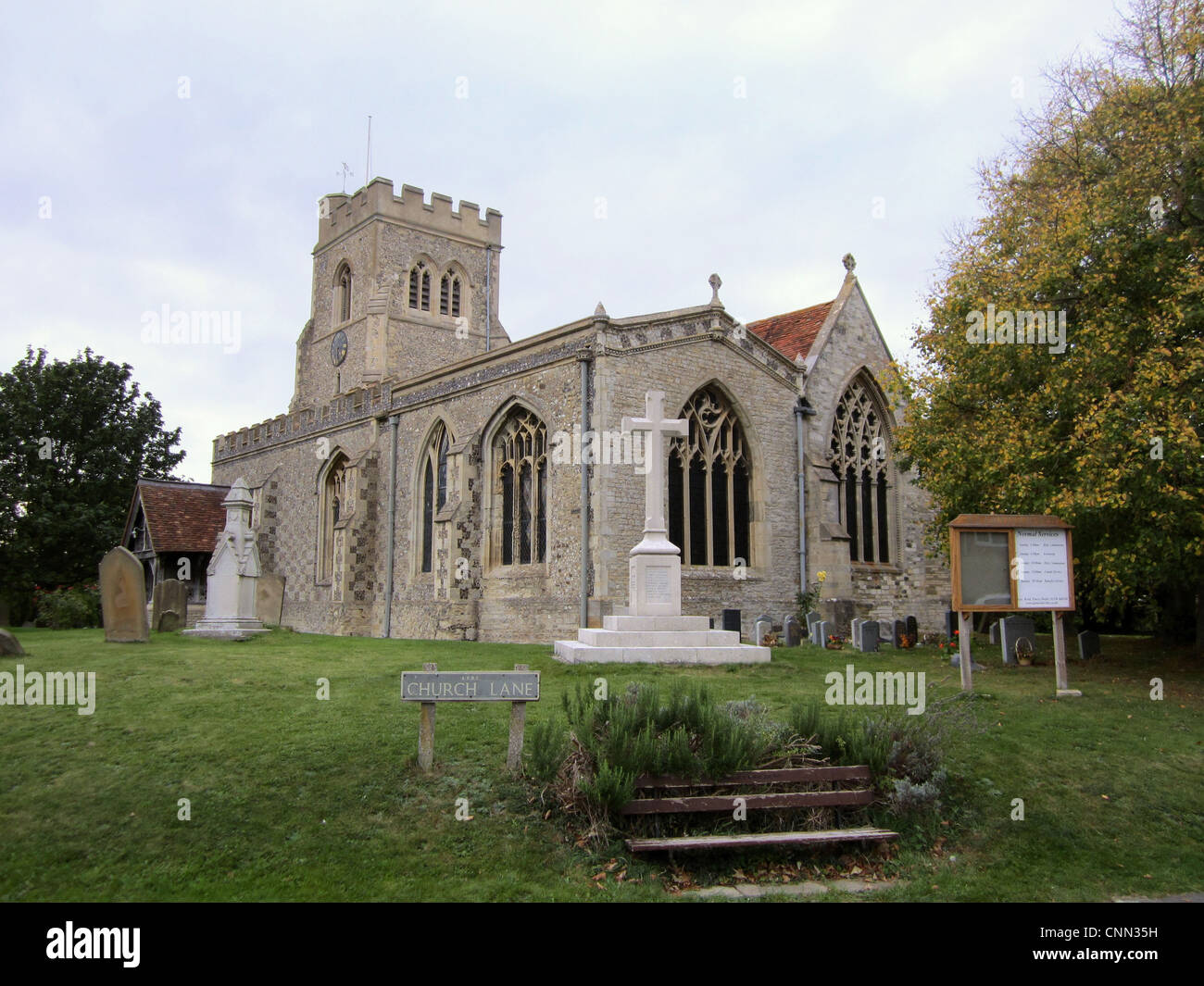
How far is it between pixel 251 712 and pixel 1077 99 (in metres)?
16.4

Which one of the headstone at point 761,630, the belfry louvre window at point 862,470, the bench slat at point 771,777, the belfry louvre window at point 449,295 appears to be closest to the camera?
the bench slat at point 771,777

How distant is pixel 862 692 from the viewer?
11.9 metres

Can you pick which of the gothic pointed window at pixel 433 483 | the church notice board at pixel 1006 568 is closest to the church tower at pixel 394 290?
the gothic pointed window at pixel 433 483

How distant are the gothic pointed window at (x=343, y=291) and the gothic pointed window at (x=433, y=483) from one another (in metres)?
15.7

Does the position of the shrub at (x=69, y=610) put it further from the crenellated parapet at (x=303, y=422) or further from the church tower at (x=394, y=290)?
the church tower at (x=394, y=290)

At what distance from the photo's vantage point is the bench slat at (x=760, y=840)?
20.8 ft

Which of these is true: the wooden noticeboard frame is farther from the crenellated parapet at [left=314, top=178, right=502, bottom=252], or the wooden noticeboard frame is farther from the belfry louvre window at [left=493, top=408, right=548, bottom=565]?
the crenellated parapet at [left=314, top=178, right=502, bottom=252]

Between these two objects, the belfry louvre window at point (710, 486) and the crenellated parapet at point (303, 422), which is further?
the crenellated parapet at point (303, 422)

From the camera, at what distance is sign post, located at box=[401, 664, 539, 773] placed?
7.47 metres

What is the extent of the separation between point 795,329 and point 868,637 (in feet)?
35.2

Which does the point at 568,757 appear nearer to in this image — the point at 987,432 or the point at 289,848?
the point at 289,848
